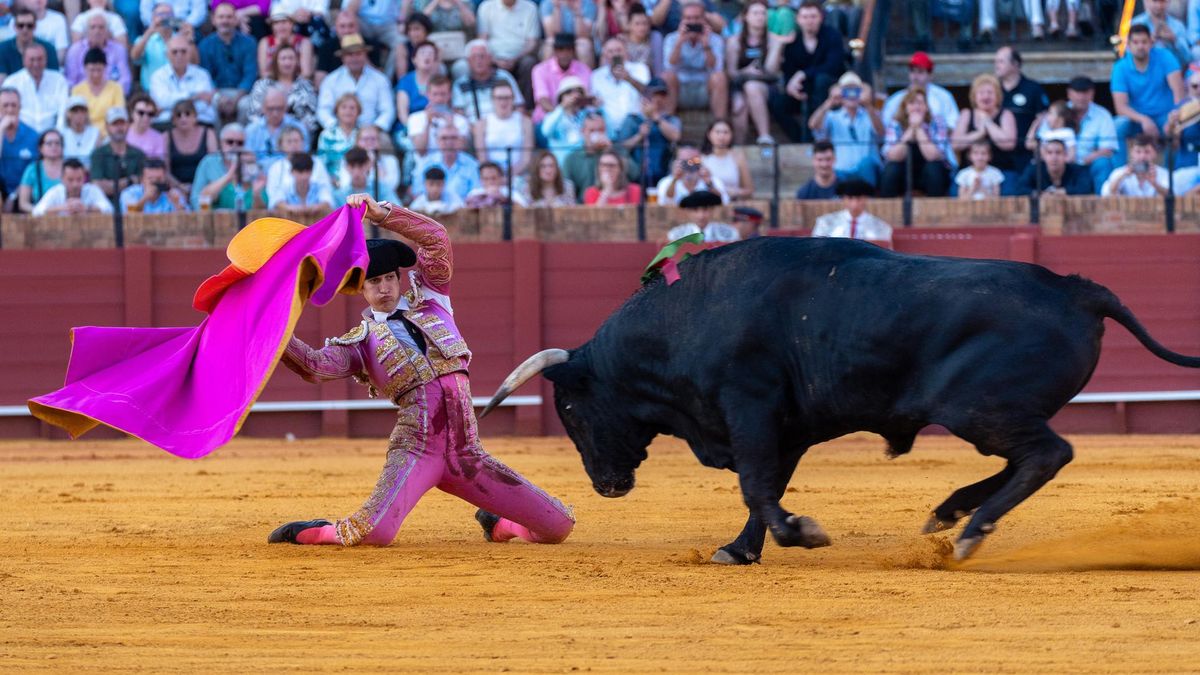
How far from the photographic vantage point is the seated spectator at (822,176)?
35.9 feet

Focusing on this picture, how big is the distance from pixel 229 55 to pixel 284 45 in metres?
0.47

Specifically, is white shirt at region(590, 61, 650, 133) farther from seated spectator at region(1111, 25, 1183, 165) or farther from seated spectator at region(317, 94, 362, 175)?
seated spectator at region(1111, 25, 1183, 165)

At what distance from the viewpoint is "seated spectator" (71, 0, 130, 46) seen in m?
12.3

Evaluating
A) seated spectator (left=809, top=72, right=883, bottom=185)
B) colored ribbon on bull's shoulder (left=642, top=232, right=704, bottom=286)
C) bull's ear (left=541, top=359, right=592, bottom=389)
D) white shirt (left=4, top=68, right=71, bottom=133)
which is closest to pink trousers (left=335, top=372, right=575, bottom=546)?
bull's ear (left=541, top=359, right=592, bottom=389)

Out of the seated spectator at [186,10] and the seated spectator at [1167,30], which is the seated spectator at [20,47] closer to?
the seated spectator at [186,10]

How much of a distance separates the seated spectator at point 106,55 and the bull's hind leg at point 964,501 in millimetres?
8326

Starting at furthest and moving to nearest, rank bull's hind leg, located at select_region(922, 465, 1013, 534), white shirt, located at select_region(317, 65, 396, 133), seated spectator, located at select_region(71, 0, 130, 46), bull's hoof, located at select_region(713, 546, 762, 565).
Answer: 1. seated spectator, located at select_region(71, 0, 130, 46)
2. white shirt, located at select_region(317, 65, 396, 133)
3. bull's hoof, located at select_region(713, 546, 762, 565)
4. bull's hind leg, located at select_region(922, 465, 1013, 534)

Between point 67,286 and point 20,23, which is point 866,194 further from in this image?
point 20,23

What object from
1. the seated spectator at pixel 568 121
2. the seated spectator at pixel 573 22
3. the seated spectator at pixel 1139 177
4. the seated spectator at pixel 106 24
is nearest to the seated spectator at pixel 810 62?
the seated spectator at pixel 573 22

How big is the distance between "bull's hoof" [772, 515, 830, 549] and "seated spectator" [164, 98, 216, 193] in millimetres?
7228

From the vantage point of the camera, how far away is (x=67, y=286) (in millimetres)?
11258

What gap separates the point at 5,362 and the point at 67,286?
2.10 feet

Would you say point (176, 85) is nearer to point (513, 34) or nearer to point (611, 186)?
point (513, 34)

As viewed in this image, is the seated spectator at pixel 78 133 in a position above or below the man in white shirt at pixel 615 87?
below
